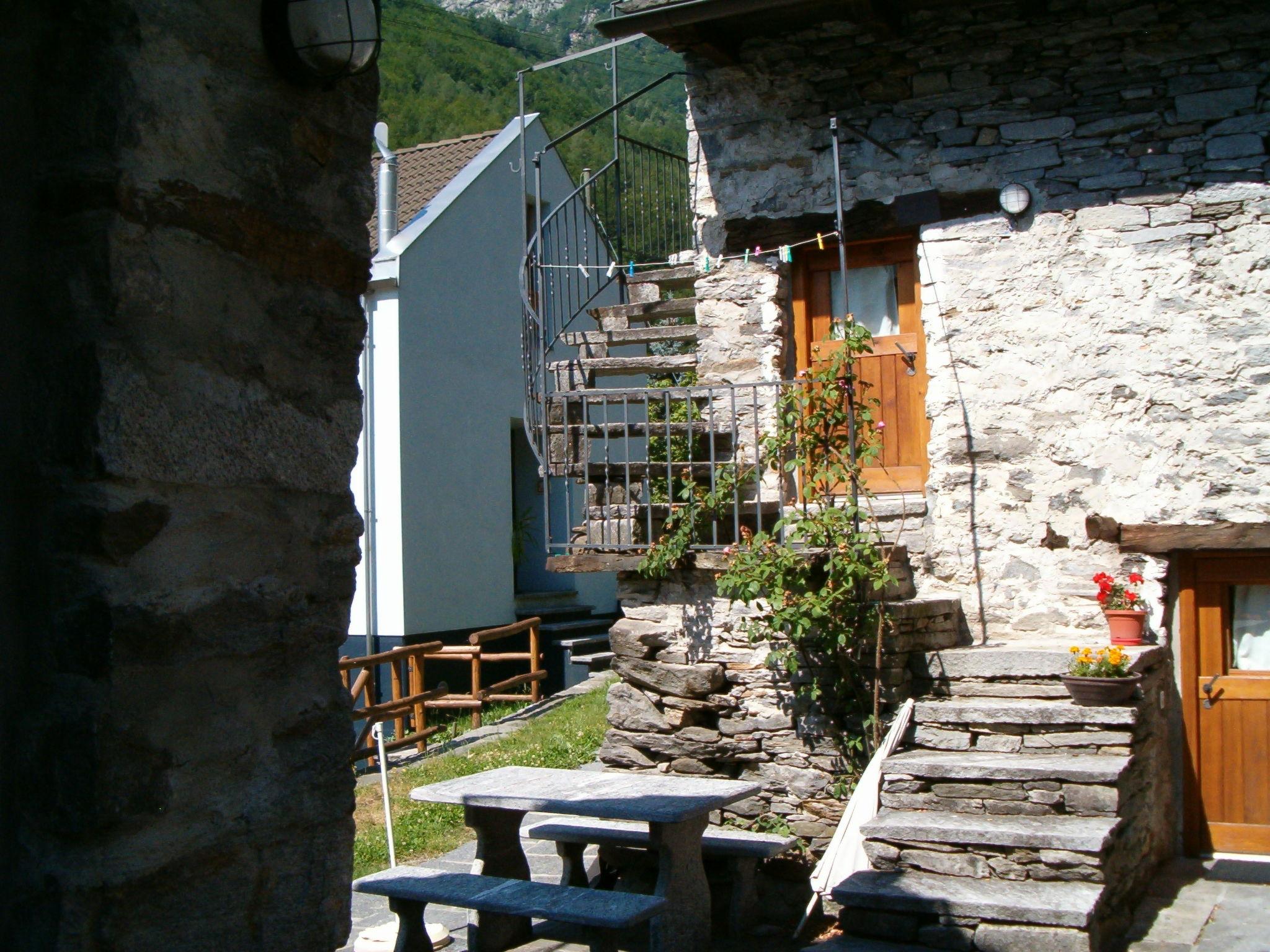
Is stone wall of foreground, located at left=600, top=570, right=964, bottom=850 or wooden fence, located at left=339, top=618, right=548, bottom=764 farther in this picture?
wooden fence, located at left=339, top=618, right=548, bottom=764

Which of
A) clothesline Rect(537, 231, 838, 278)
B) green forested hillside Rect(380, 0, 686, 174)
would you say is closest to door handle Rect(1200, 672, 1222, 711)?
clothesline Rect(537, 231, 838, 278)

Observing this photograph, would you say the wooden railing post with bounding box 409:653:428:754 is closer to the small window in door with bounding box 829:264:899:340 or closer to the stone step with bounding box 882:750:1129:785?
the small window in door with bounding box 829:264:899:340

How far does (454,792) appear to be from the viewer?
5.10m

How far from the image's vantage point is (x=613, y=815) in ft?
15.3

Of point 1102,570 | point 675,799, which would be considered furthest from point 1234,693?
point 675,799

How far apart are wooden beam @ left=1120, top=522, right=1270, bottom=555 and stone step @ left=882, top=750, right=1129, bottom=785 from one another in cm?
147

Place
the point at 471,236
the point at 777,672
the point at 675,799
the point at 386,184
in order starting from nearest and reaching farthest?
the point at 675,799 < the point at 777,672 < the point at 386,184 < the point at 471,236

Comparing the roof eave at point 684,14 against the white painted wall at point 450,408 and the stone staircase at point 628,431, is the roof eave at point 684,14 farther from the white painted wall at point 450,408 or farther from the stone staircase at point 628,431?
the white painted wall at point 450,408

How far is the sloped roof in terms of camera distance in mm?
12406

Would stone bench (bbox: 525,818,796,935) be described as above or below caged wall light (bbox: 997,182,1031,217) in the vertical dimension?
below

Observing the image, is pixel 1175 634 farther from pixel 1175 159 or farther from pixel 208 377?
pixel 208 377

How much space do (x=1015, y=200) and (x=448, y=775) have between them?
15.9 ft

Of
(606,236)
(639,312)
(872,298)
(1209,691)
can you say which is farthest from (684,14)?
(1209,691)

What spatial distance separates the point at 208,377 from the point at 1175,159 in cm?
582
